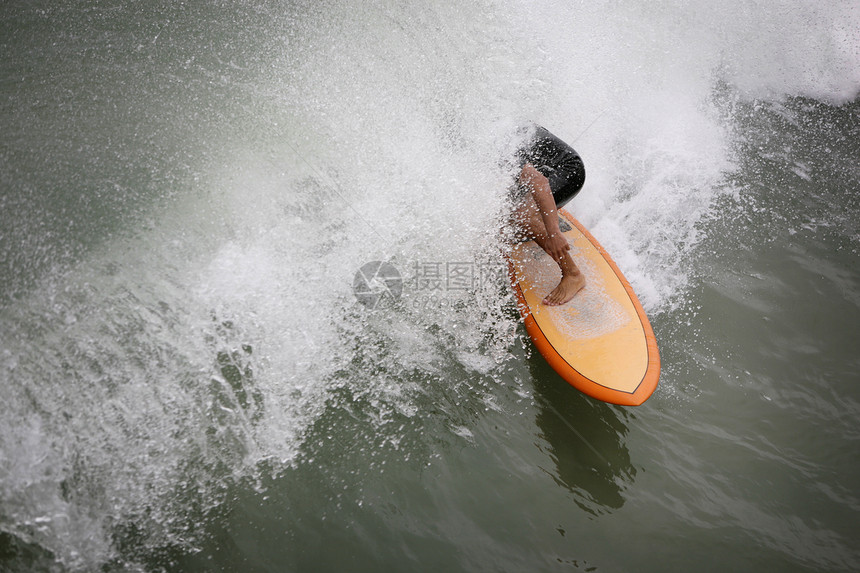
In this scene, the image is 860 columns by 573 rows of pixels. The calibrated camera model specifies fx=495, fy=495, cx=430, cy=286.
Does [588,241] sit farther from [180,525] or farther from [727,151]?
[180,525]

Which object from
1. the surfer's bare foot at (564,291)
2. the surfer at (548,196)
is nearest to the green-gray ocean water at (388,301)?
the surfer at (548,196)

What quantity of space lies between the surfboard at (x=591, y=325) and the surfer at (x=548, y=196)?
0.37 feet

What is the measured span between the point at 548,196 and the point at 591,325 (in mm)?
899

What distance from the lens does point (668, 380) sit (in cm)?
331

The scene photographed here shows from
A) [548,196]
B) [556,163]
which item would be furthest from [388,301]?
[556,163]

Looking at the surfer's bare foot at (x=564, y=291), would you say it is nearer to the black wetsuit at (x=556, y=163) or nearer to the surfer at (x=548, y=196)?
the surfer at (x=548, y=196)

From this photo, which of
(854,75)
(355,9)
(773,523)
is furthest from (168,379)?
(854,75)

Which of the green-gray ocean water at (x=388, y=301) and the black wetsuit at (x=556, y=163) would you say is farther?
the black wetsuit at (x=556, y=163)

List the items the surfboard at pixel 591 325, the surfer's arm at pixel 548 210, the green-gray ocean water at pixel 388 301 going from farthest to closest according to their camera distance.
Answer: the surfer's arm at pixel 548 210
the surfboard at pixel 591 325
the green-gray ocean water at pixel 388 301

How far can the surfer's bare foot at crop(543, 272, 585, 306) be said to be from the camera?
335 centimetres

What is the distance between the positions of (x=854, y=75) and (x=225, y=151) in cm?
693

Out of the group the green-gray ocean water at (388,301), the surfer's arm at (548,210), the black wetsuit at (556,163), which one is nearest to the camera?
the green-gray ocean water at (388,301)

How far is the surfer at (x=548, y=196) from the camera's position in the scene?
10.8 feet

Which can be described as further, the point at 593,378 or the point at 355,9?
the point at 355,9
